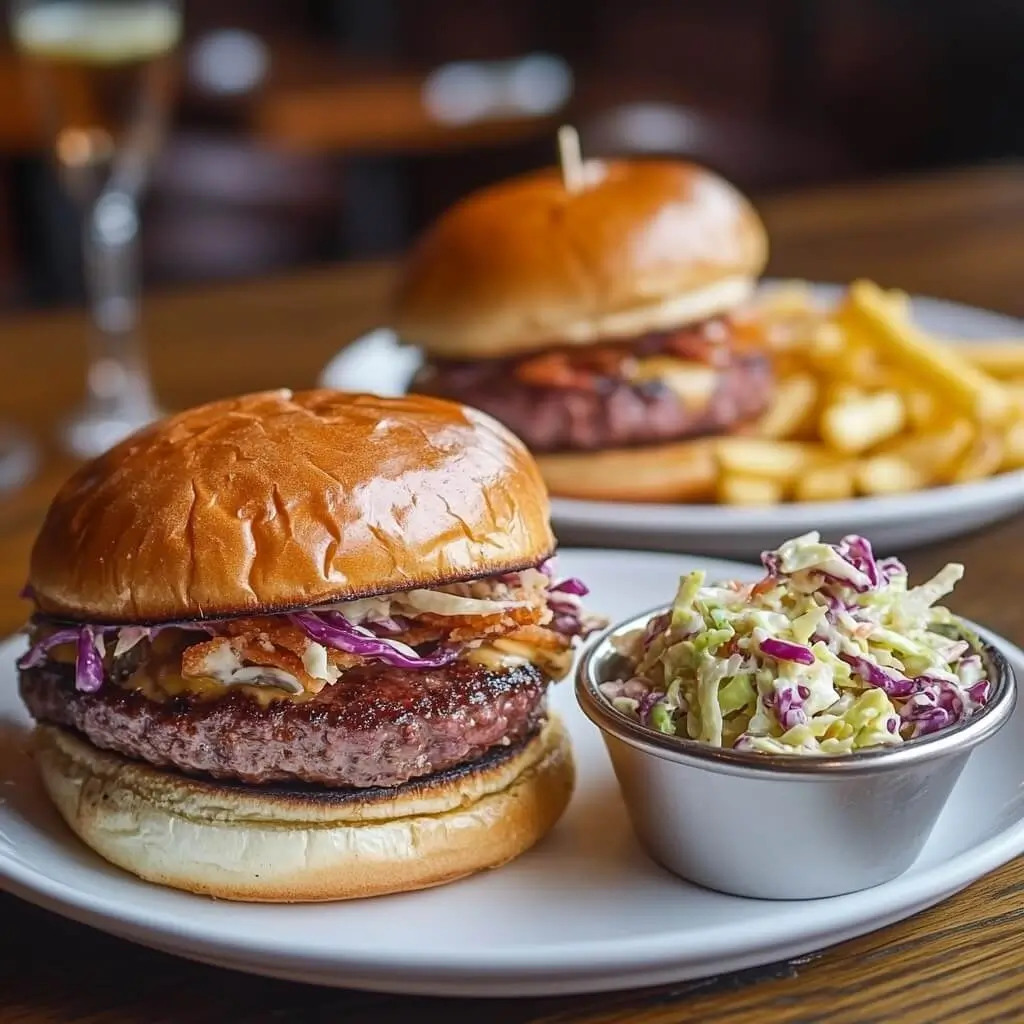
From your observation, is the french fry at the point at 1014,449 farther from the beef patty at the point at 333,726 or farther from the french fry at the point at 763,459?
the beef patty at the point at 333,726

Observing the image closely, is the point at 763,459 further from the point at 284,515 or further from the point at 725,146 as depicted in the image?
the point at 725,146

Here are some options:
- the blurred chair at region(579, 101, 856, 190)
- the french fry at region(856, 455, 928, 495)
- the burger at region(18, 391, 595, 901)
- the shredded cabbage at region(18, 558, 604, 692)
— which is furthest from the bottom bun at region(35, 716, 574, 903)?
the blurred chair at region(579, 101, 856, 190)

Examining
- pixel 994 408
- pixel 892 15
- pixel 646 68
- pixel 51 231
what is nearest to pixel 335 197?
pixel 51 231

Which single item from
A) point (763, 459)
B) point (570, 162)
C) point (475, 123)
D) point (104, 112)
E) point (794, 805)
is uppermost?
point (104, 112)

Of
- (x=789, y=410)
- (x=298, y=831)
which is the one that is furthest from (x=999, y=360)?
(x=298, y=831)

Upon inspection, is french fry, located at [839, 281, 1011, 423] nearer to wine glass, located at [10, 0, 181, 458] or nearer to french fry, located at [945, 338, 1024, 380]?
french fry, located at [945, 338, 1024, 380]
